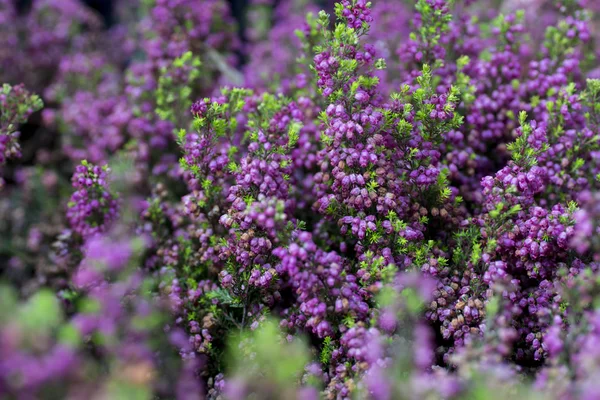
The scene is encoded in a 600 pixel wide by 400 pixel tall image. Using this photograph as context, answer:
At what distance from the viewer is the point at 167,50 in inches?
147

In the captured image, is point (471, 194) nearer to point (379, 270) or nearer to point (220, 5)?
point (379, 270)

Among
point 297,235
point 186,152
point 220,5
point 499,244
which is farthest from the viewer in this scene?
point 220,5

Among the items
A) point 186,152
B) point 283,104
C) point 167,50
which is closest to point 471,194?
point 283,104

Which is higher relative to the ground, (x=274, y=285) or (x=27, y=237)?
(x=27, y=237)

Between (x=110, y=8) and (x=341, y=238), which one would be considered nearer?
(x=341, y=238)

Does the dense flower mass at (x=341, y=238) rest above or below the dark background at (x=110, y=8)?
below

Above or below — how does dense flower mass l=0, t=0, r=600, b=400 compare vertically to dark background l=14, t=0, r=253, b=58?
below

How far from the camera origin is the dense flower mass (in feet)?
6.06

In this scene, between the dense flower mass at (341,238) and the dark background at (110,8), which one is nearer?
the dense flower mass at (341,238)

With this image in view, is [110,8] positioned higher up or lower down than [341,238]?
higher up

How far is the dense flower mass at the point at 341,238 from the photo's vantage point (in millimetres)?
1846

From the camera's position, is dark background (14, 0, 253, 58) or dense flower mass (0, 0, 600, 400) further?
dark background (14, 0, 253, 58)

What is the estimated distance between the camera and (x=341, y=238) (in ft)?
9.00

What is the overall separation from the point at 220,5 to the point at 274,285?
2.46 m
